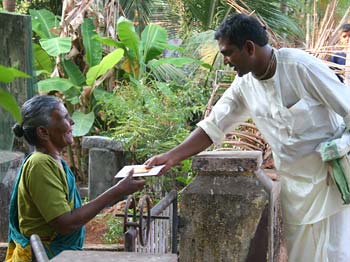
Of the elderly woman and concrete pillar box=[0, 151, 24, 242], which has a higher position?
the elderly woman

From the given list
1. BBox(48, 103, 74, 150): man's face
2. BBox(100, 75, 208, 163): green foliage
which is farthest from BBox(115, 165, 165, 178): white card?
BBox(100, 75, 208, 163): green foliage

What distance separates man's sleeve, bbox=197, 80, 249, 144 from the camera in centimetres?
354

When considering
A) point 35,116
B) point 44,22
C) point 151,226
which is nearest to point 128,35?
point 44,22

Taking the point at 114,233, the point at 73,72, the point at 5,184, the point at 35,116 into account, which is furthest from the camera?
the point at 73,72

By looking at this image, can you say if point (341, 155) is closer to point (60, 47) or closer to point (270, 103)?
point (270, 103)

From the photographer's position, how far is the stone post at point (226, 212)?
9.39 feet

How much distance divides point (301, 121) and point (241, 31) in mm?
553

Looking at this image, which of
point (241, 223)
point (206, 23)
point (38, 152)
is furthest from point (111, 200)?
point (206, 23)

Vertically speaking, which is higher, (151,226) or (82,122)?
(151,226)

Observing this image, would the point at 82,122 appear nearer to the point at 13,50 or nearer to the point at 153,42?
the point at 153,42

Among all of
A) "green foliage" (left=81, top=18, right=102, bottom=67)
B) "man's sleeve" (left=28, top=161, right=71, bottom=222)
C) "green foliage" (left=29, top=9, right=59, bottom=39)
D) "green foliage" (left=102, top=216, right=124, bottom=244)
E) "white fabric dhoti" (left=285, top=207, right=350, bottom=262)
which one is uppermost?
"green foliage" (left=29, top=9, right=59, bottom=39)

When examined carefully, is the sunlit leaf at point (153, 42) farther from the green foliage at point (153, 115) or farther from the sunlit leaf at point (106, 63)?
the green foliage at point (153, 115)

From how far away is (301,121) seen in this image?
3176mm

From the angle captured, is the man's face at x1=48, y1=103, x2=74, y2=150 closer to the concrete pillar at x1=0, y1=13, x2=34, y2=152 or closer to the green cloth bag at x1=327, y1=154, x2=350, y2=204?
the green cloth bag at x1=327, y1=154, x2=350, y2=204
